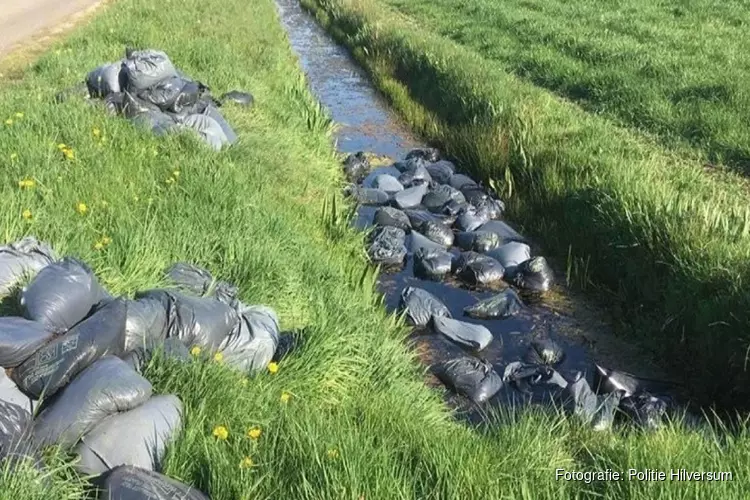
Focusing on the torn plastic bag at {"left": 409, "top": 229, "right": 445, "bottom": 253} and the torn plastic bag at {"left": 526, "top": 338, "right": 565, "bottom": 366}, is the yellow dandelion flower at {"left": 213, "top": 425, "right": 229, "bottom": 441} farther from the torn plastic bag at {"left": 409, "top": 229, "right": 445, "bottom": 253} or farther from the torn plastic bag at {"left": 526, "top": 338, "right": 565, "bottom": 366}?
the torn plastic bag at {"left": 409, "top": 229, "right": 445, "bottom": 253}

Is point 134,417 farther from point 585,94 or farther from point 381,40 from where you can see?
point 381,40

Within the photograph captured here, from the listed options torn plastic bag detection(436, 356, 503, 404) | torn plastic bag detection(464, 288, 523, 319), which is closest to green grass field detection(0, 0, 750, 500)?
torn plastic bag detection(436, 356, 503, 404)

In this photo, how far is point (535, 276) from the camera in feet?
21.2

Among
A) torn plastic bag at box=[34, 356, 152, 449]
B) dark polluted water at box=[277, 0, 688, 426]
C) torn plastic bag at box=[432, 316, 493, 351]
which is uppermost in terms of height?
torn plastic bag at box=[34, 356, 152, 449]

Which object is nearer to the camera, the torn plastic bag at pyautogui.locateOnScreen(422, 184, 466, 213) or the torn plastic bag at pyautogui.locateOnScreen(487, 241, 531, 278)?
the torn plastic bag at pyautogui.locateOnScreen(487, 241, 531, 278)

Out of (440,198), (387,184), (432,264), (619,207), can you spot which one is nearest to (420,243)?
(432,264)

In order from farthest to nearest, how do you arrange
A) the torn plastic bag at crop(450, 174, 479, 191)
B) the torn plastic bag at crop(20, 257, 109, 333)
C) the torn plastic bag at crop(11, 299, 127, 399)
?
the torn plastic bag at crop(450, 174, 479, 191) → the torn plastic bag at crop(20, 257, 109, 333) → the torn plastic bag at crop(11, 299, 127, 399)

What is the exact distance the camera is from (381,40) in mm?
14539

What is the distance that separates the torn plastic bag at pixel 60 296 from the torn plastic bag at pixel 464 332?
9.01 feet

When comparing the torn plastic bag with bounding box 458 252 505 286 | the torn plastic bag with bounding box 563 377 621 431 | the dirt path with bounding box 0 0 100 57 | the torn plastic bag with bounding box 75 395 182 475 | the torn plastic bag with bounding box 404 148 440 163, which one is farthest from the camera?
the dirt path with bounding box 0 0 100 57

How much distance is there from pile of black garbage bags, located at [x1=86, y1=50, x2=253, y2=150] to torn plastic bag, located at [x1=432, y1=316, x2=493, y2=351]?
2.77m

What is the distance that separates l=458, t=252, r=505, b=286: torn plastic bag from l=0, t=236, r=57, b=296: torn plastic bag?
3.61m

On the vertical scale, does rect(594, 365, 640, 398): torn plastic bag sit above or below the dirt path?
below

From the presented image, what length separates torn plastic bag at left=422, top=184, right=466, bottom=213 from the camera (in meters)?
8.27
